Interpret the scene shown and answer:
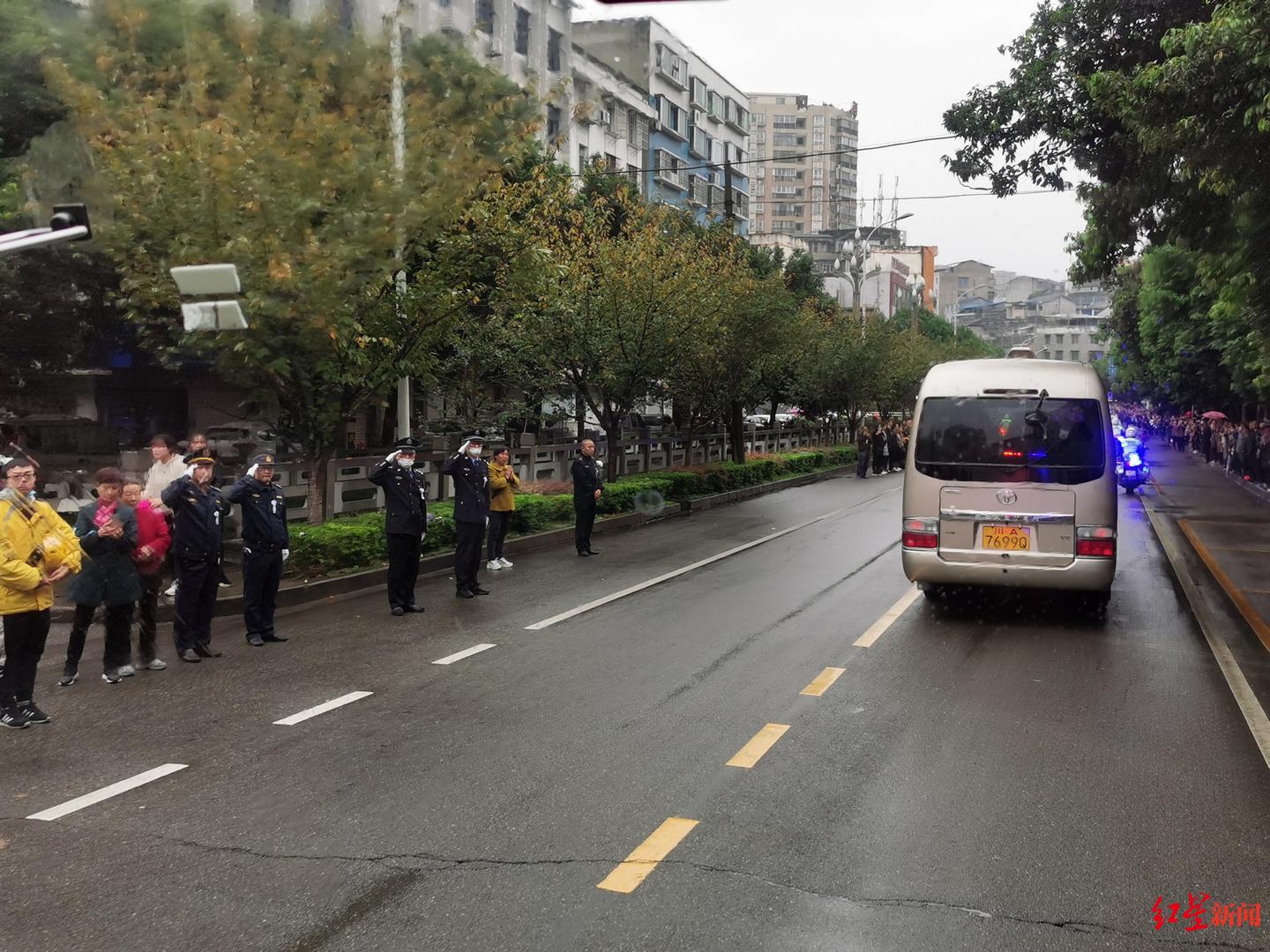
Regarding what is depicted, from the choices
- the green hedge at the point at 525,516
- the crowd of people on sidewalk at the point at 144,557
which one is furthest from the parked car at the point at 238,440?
the crowd of people on sidewalk at the point at 144,557

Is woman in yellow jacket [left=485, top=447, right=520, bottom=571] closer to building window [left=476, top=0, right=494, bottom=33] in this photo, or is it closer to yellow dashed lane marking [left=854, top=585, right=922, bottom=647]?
yellow dashed lane marking [left=854, top=585, right=922, bottom=647]

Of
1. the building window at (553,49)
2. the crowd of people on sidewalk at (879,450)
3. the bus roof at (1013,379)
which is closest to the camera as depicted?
the bus roof at (1013,379)

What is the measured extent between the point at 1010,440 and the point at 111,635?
7795mm

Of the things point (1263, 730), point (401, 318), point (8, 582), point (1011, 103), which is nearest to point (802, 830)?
point (1263, 730)

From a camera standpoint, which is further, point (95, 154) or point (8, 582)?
point (95, 154)

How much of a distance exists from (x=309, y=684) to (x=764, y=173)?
135 metres

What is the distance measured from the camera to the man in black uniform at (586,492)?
16.0 meters

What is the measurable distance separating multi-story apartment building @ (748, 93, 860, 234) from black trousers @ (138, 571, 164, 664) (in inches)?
5124

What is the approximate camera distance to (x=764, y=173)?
137 m

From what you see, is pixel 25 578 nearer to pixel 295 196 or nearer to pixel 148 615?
pixel 148 615

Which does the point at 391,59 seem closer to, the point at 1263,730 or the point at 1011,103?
the point at 1011,103

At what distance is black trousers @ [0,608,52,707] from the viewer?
7105mm

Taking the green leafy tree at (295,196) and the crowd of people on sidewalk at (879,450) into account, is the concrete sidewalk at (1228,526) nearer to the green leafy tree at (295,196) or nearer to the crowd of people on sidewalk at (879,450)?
the crowd of people on sidewalk at (879,450)

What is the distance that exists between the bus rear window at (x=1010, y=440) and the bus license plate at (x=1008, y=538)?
1.46ft
